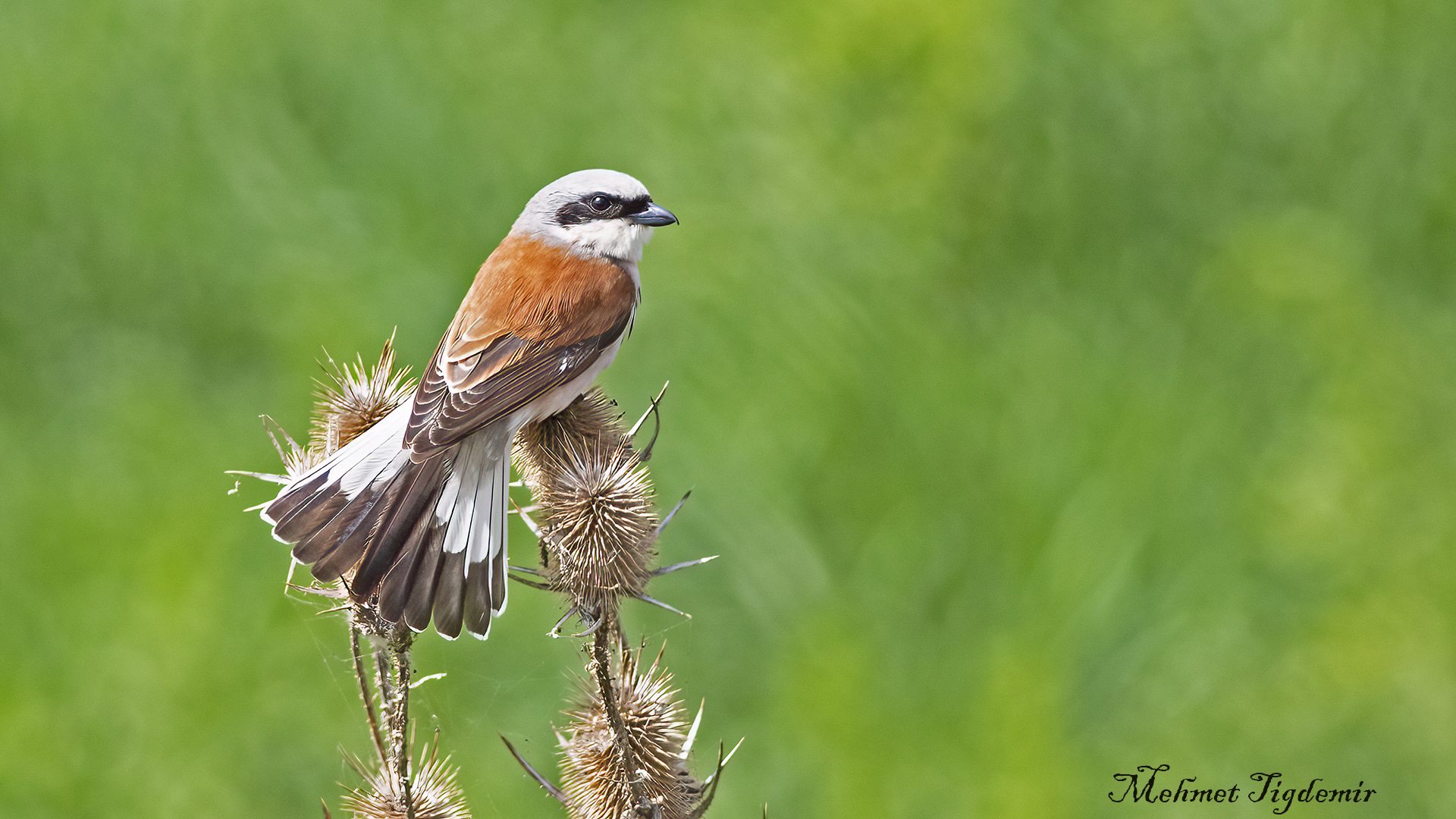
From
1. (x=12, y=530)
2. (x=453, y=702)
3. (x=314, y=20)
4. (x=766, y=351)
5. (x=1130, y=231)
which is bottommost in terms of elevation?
(x=453, y=702)

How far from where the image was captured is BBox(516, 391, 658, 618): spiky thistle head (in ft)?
6.61

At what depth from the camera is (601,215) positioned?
9.91ft

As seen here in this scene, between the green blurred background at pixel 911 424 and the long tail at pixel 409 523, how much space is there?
58.6 inches

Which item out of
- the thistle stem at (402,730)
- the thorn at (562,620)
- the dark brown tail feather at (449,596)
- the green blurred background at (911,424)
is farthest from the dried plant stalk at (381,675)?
the green blurred background at (911,424)

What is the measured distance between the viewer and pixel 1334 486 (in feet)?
14.9

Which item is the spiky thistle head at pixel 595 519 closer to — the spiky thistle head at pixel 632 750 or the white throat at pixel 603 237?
the spiky thistle head at pixel 632 750

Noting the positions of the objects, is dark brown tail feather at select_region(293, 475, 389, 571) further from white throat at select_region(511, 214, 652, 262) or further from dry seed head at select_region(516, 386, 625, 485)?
white throat at select_region(511, 214, 652, 262)

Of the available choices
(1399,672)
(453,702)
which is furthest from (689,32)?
(1399,672)

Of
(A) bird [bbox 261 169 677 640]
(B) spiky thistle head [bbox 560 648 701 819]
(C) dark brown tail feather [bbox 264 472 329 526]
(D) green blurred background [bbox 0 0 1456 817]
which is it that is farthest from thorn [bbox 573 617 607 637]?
(D) green blurred background [bbox 0 0 1456 817]

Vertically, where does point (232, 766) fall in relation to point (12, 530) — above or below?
below

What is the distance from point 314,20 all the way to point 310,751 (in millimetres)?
3738

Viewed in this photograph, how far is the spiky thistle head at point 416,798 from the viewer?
6.18 feet

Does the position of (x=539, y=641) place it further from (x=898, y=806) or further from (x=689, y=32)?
(x=689, y=32)

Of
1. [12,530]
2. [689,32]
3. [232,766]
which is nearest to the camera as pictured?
[232,766]
